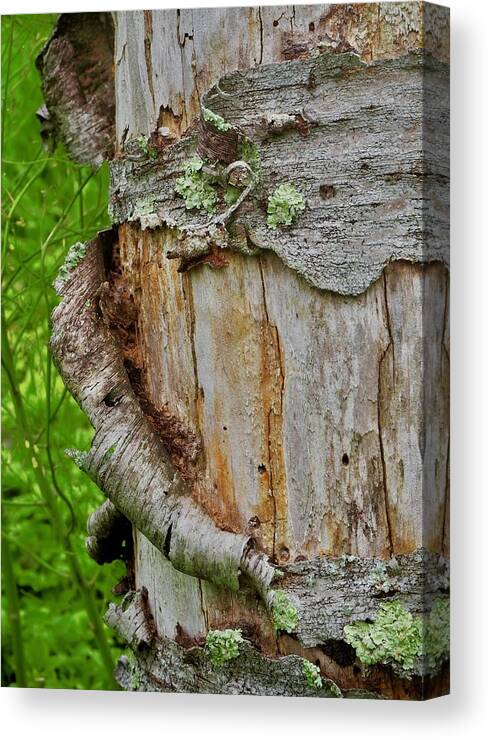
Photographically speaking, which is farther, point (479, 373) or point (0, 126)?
point (0, 126)

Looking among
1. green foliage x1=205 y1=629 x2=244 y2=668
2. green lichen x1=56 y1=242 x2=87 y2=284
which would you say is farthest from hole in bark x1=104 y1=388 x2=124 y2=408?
green foliage x1=205 y1=629 x2=244 y2=668

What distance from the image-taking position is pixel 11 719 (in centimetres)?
251

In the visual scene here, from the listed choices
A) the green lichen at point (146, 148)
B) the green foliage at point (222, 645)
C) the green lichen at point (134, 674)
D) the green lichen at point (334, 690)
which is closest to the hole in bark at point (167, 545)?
the green foliage at point (222, 645)

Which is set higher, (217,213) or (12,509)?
(217,213)

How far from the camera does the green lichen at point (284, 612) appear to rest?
Answer: 2.22 meters

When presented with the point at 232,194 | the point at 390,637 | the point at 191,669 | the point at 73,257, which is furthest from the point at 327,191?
the point at 191,669

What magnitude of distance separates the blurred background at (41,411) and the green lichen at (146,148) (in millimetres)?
312

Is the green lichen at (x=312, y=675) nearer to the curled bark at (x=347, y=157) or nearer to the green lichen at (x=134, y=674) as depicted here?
the green lichen at (x=134, y=674)

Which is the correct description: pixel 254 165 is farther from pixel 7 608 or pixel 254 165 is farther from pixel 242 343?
pixel 7 608

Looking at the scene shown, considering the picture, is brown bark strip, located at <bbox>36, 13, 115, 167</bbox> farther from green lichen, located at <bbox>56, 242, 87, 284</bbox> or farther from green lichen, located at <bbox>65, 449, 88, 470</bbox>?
green lichen, located at <bbox>65, 449, 88, 470</bbox>

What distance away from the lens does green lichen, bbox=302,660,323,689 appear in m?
2.21

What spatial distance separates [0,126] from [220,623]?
1.13 metres

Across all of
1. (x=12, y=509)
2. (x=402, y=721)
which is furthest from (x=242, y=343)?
(x=12, y=509)

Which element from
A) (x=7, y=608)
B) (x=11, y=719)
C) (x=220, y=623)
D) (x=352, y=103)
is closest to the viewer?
(x=352, y=103)
